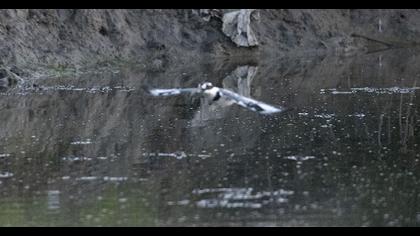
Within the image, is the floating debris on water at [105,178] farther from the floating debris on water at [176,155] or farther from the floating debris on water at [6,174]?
the floating debris on water at [176,155]

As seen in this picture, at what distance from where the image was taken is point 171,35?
102ft

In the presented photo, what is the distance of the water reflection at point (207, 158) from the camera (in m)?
9.85

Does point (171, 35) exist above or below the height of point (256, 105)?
above

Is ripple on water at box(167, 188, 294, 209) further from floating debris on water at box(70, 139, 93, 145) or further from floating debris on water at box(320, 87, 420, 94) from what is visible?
floating debris on water at box(320, 87, 420, 94)

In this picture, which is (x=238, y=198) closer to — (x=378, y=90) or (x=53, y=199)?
(x=53, y=199)

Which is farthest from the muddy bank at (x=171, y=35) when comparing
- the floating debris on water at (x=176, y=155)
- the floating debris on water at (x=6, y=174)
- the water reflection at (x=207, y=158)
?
the floating debris on water at (x=6, y=174)

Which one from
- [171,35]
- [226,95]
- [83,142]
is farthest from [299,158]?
[171,35]

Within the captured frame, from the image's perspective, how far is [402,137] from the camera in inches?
552

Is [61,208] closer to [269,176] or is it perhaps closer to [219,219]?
[219,219]

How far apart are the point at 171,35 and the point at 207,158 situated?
742 inches

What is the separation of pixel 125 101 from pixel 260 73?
321 inches

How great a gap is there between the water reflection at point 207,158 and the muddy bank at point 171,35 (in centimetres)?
504
